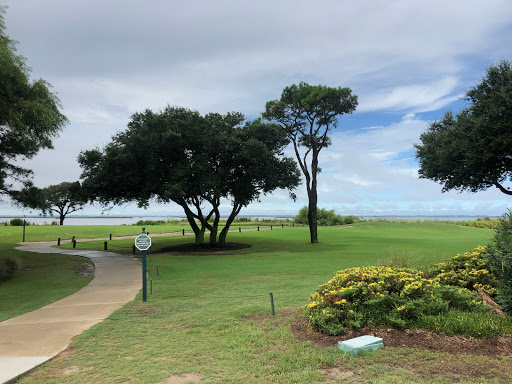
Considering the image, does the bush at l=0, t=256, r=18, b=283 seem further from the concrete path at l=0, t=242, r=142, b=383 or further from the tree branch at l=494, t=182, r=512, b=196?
the tree branch at l=494, t=182, r=512, b=196

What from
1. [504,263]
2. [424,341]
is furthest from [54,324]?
[504,263]

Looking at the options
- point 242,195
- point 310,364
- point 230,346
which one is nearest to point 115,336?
point 230,346

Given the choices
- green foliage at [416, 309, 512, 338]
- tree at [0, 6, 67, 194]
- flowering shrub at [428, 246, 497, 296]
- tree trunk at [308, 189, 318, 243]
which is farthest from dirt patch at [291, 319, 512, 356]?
tree trunk at [308, 189, 318, 243]

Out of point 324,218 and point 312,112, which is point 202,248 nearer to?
point 312,112

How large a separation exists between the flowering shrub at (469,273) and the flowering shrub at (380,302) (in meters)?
1.00

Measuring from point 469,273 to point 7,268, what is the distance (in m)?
15.4

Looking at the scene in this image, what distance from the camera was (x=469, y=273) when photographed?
7684 mm

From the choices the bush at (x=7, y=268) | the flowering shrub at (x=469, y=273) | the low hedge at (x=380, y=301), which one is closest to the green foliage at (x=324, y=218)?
the bush at (x=7, y=268)

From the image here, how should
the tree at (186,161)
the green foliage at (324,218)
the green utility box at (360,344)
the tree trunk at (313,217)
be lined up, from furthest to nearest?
the green foliage at (324,218)
the tree trunk at (313,217)
the tree at (186,161)
the green utility box at (360,344)

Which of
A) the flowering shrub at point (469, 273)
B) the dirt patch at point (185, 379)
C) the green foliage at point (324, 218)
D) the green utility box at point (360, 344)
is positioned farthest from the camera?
the green foliage at point (324, 218)

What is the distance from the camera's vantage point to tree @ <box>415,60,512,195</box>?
1680cm

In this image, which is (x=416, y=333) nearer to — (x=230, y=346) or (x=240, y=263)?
(x=230, y=346)

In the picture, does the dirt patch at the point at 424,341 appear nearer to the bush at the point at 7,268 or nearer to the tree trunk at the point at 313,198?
the bush at the point at 7,268

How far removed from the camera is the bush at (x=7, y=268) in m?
13.3
